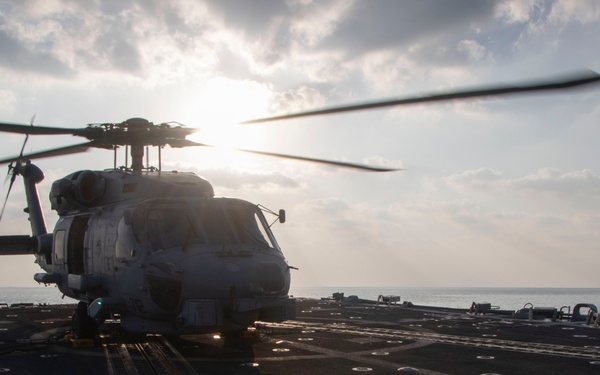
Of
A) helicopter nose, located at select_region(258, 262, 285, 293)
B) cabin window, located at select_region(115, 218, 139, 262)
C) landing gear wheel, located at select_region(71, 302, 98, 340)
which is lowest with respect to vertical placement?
landing gear wheel, located at select_region(71, 302, 98, 340)

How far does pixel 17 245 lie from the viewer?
21.2 m

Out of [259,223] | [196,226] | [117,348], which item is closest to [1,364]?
Result: [117,348]

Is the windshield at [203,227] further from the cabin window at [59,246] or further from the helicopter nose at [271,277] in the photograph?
the cabin window at [59,246]

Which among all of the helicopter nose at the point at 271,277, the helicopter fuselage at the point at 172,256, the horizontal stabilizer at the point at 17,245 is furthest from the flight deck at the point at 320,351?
the horizontal stabilizer at the point at 17,245

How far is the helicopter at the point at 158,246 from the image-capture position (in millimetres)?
13023

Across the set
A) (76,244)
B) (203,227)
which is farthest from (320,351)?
(76,244)

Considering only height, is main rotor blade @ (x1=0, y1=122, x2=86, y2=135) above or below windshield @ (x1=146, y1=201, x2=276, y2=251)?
above

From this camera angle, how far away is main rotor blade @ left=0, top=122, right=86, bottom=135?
14.0 meters

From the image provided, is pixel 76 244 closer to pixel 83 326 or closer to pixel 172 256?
pixel 83 326

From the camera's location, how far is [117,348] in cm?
1458

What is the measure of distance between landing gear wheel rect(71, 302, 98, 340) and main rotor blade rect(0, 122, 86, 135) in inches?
183

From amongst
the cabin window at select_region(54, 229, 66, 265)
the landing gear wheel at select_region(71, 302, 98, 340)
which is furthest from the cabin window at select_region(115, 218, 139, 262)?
the cabin window at select_region(54, 229, 66, 265)

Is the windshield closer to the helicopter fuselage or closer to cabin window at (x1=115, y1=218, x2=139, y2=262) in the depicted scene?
the helicopter fuselage

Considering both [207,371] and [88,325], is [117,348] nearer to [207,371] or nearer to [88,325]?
[88,325]
